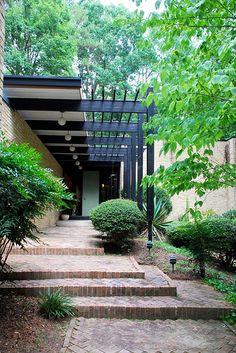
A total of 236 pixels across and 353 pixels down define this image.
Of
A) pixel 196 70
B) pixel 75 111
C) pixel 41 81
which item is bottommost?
pixel 196 70

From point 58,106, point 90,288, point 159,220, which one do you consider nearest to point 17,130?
point 58,106

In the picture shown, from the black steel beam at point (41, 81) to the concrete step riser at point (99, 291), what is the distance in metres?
3.89

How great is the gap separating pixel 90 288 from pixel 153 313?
900 mm

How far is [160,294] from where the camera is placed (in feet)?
13.8

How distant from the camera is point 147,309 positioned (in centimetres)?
367

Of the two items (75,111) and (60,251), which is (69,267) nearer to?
(60,251)

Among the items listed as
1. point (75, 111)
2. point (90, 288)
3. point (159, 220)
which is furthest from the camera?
point (159, 220)

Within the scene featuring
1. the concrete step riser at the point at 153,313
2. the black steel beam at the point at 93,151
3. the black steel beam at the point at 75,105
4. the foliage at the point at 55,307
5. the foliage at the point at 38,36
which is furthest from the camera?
the foliage at the point at 38,36

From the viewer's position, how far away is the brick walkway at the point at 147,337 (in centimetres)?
287

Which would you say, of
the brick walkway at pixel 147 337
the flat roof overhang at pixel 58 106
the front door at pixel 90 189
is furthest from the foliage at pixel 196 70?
the front door at pixel 90 189

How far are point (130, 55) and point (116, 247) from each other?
15499mm

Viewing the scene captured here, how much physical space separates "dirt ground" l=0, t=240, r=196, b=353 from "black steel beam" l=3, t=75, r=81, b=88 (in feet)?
13.2

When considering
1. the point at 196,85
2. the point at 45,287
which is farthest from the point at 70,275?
the point at 196,85

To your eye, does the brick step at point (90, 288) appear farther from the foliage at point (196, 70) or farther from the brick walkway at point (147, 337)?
the foliage at point (196, 70)
